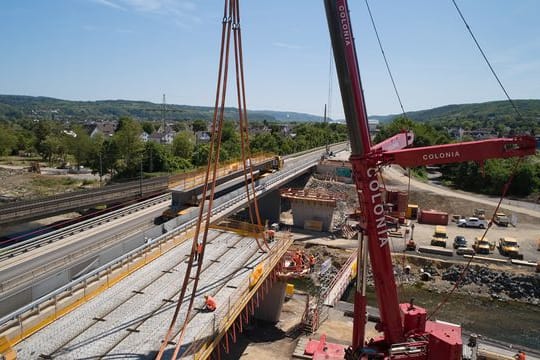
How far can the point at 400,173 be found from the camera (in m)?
84.6

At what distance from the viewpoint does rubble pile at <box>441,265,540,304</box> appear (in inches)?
1491

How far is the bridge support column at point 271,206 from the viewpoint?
56.1 metres

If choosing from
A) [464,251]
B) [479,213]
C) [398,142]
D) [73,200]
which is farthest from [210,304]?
[479,213]

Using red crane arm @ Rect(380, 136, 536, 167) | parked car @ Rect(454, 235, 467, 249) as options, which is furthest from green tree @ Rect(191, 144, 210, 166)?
red crane arm @ Rect(380, 136, 536, 167)

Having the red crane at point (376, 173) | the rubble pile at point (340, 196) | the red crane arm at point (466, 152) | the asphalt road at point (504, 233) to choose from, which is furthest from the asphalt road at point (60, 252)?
the asphalt road at point (504, 233)

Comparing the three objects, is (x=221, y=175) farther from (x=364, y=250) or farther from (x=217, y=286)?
(x=364, y=250)

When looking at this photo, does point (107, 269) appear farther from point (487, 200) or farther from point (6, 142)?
point (6, 142)

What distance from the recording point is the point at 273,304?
27.9 meters

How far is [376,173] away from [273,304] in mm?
15797

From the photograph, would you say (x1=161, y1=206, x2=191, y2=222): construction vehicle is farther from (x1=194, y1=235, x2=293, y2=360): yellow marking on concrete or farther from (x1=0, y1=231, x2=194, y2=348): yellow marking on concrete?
(x1=194, y1=235, x2=293, y2=360): yellow marking on concrete

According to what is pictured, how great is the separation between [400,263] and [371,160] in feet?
104

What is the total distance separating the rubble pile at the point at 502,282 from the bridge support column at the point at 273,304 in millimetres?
20758

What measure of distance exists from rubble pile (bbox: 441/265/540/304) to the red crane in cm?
2714

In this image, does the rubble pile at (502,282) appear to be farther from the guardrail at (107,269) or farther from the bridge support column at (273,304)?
the guardrail at (107,269)
